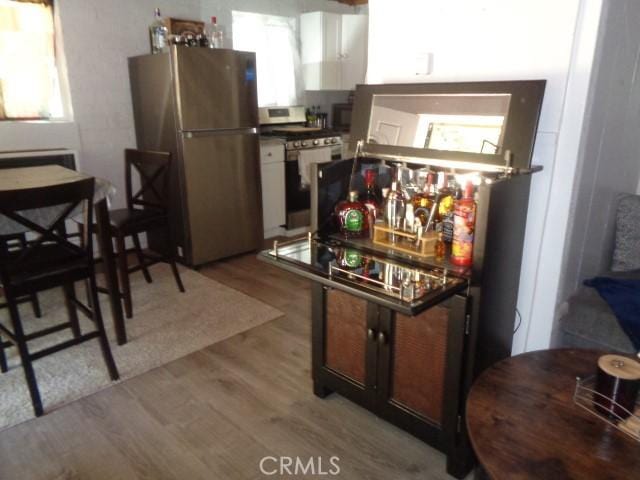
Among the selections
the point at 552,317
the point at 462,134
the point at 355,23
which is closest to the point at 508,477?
the point at 552,317

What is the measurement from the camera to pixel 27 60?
10.7ft

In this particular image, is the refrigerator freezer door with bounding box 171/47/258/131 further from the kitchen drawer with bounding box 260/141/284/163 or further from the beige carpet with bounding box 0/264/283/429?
the beige carpet with bounding box 0/264/283/429

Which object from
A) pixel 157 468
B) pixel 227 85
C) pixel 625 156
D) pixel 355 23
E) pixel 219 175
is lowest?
pixel 157 468

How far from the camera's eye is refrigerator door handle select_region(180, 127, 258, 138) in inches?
128

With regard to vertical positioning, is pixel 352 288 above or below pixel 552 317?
above

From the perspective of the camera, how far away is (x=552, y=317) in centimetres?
171

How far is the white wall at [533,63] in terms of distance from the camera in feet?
4.87

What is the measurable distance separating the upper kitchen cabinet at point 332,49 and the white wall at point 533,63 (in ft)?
9.98

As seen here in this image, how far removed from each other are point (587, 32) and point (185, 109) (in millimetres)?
2488

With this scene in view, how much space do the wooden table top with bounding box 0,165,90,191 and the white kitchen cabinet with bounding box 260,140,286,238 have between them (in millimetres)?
1702

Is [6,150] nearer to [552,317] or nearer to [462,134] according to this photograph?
[462,134]

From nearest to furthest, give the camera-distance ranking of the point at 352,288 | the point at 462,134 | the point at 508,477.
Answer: the point at 508,477, the point at 352,288, the point at 462,134

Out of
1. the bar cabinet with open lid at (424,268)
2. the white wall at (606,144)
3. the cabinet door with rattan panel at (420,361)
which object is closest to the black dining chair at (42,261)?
the bar cabinet with open lid at (424,268)

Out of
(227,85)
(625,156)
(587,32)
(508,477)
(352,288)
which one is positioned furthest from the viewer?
(227,85)
